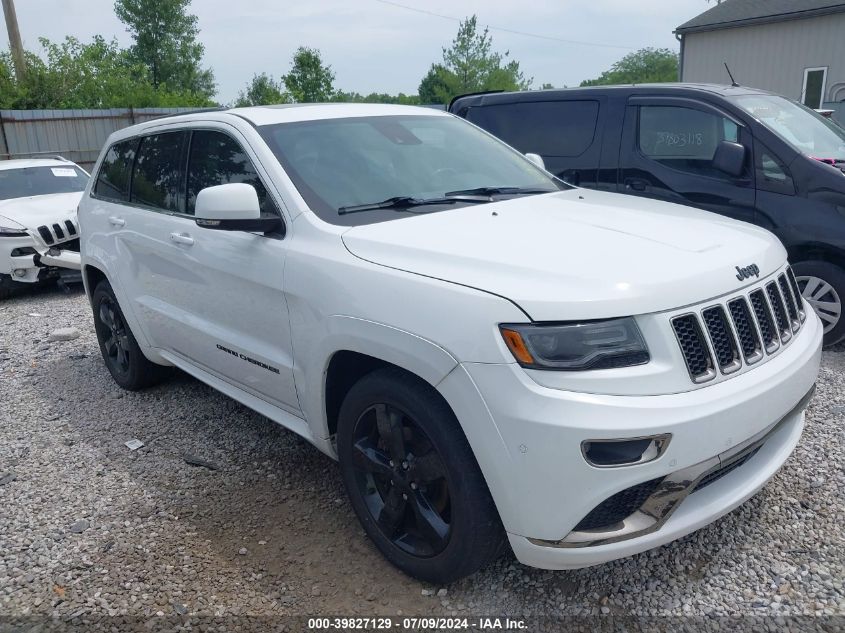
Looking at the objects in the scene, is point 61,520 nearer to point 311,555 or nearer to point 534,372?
point 311,555

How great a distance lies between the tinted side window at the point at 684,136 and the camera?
17.4 feet

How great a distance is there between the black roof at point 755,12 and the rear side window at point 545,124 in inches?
673

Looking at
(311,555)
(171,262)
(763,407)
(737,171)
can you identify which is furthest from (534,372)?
(737,171)

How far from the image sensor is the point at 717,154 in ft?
Answer: 16.6

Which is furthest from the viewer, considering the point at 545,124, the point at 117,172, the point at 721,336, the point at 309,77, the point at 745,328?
the point at 309,77

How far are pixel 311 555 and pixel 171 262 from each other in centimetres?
180

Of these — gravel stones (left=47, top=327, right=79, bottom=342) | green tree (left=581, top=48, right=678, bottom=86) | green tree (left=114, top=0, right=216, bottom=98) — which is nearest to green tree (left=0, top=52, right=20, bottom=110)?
gravel stones (left=47, top=327, right=79, bottom=342)

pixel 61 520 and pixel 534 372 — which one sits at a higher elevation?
pixel 534 372

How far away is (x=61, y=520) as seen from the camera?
3350mm

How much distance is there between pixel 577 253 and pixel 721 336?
0.56 m

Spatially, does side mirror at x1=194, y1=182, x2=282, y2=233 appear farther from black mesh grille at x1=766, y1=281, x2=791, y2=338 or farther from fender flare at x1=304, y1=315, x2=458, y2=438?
black mesh grille at x1=766, y1=281, x2=791, y2=338

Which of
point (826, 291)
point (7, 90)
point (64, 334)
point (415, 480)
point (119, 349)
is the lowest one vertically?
point (64, 334)

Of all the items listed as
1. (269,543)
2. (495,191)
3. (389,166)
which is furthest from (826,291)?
(269,543)

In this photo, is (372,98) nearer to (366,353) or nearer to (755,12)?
(755,12)
